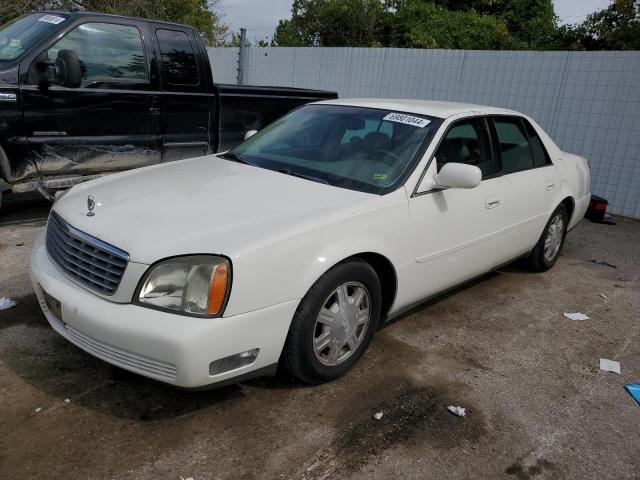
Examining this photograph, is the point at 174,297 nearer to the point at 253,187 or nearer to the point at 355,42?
the point at 253,187

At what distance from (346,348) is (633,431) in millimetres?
1607

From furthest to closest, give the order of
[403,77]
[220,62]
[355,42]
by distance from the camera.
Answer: [355,42]
[220,62]
[403,77]

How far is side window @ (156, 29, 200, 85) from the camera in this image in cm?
583

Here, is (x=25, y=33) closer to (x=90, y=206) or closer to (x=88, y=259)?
(x=90, y=206)

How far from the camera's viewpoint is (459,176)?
3.46 metres

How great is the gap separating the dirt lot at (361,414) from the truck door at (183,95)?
2.44m

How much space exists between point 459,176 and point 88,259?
2.18 meters

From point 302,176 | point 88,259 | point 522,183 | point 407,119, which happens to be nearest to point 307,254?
point 302,176

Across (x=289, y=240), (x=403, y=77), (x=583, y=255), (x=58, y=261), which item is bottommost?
(x=583, y=255)

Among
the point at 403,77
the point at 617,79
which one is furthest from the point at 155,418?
the point at 403,77

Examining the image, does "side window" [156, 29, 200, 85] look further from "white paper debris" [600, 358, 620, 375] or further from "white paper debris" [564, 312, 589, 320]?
"white paper debris" [600, 358, 620, 375]

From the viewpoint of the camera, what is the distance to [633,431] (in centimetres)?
302

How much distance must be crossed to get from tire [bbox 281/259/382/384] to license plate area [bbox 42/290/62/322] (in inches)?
45.0

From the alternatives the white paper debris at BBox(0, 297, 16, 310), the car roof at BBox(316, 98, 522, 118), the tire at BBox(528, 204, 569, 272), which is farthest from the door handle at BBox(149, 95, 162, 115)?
the tire at BBox(528, 204, 569, 272)
